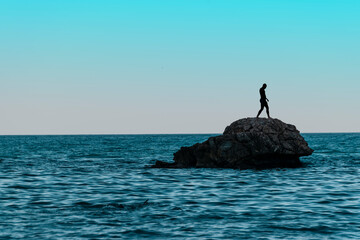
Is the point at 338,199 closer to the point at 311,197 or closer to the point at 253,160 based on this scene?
the point at 311,197

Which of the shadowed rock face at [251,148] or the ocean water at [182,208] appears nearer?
the ocean water at [182,208]

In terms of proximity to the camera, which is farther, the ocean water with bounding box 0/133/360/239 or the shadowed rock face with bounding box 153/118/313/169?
the shadowed rock face with bounding box 153/118/313/169

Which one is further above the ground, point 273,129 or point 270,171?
point 273,129

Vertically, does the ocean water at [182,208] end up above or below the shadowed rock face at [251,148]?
below

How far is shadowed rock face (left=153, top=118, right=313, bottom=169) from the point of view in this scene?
3197 centimetres

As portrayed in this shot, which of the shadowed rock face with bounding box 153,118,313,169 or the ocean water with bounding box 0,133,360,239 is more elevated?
the shadowed rock face with bounding box 153,118,313,169

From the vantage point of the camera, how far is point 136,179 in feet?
86.0

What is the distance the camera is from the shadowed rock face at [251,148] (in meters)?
32.0

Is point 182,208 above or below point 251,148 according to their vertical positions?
below

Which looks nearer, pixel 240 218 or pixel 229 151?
pixel 240 218

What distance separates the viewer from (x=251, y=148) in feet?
105

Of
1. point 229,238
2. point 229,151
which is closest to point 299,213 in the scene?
point 229,238

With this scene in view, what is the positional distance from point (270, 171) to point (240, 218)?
54.0 ft

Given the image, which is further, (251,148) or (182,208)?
(251,148)
